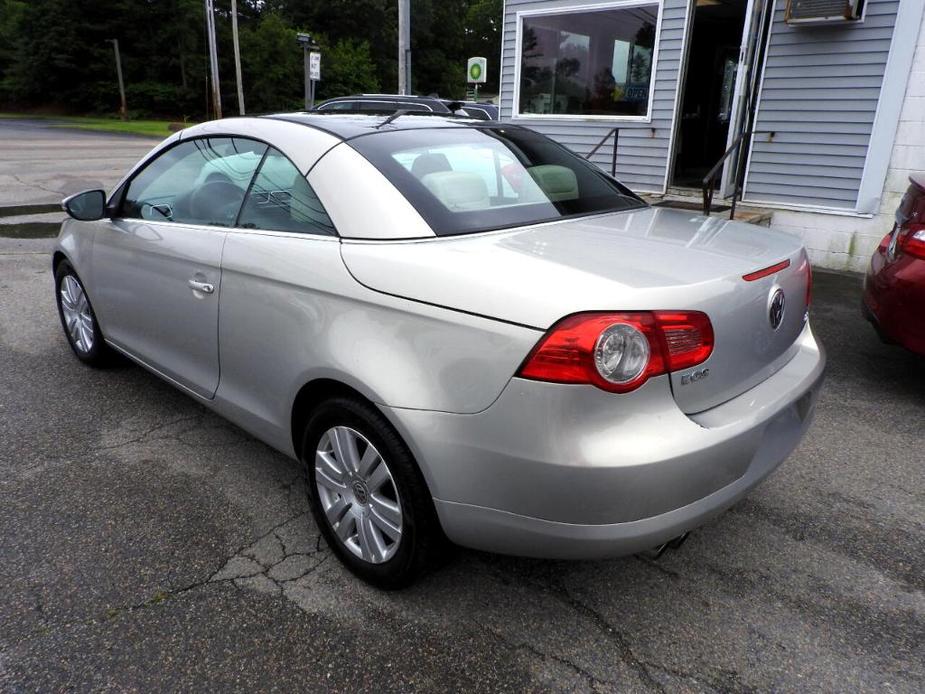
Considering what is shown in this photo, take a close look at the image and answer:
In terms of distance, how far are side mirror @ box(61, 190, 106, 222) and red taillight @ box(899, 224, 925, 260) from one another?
13.8 feet

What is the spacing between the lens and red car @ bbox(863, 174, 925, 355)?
364cm

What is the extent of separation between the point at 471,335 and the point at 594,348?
0.34 metres

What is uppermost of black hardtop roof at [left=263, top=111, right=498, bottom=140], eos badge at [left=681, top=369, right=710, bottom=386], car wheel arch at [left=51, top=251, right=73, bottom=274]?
black hardtop roof at [left=263, top=111, right=498, bottom=140]

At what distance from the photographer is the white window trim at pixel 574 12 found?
328 inches

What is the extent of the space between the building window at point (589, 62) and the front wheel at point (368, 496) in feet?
24.6

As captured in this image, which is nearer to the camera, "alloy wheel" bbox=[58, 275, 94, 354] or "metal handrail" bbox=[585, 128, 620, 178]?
"alloy wheel" bbox=[58, 275, 94, 354]

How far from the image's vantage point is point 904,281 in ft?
12.1

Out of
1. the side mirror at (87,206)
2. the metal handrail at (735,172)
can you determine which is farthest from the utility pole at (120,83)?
the side mirror at (87,206)

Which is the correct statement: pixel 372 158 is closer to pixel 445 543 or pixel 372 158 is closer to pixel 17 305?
pixel 445 543

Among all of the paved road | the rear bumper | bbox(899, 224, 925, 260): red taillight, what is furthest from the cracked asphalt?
the paved road

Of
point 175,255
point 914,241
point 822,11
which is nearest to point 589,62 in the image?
point 822,11

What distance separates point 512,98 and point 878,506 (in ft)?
27.0

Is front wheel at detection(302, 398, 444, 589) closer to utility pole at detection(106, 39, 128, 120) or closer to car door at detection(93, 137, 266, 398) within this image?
car door at detection(93, 137, 266, 398)

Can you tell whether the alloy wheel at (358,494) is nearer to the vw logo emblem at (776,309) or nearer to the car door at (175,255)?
the car door at (175,255)
